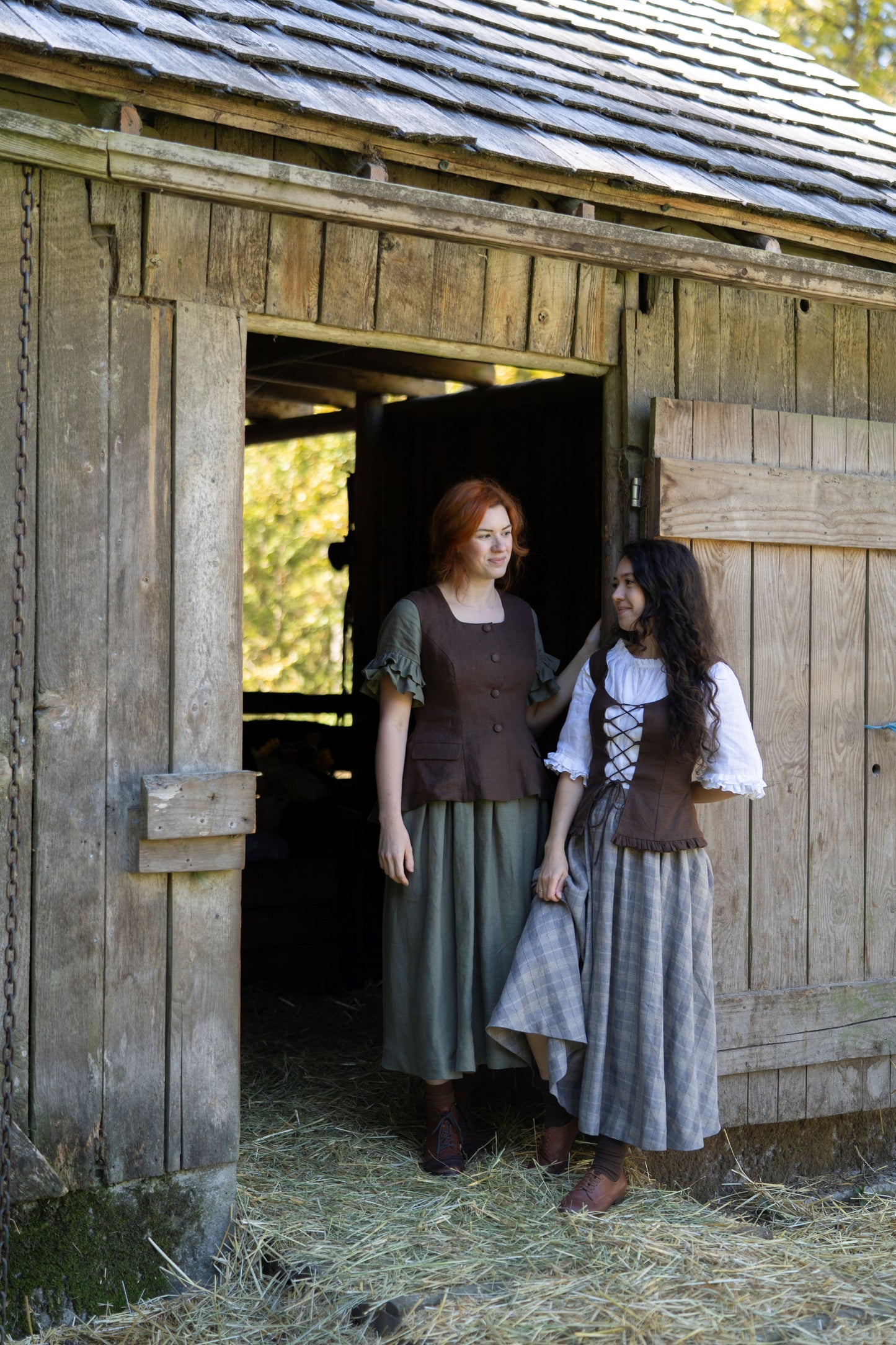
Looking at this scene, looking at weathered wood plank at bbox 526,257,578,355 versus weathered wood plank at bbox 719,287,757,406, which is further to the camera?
weathered wood plank at bbox 719,287,757,406

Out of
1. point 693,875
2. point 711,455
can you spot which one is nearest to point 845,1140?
point 693,875

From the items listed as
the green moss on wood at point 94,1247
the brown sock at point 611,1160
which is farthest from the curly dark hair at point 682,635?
the green moss on wood at point 94,1247

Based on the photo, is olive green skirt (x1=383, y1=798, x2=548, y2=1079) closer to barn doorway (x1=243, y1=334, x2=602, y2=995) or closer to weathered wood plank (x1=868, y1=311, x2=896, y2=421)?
barn doorway (x1=243, y1=334, x2=602, y2=995)

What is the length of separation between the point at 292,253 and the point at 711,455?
1.40 m

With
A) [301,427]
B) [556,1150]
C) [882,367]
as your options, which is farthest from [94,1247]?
[301,427]

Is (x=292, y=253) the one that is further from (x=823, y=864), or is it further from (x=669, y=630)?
(x=823, y=864)

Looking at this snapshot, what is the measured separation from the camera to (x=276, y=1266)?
130 inches

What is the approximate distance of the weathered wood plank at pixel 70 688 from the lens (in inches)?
122

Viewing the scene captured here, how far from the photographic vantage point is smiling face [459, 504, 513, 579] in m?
3.71

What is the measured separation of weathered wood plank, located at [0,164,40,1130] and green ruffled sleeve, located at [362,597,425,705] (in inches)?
38.0

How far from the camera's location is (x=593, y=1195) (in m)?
3.56

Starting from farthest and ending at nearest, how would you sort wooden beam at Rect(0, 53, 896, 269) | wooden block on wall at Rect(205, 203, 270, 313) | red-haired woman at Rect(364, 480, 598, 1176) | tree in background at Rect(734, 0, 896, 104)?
tree in background at Rect(734, 0, 896, 104)
red-haired woman at Rect(364, 480, 598, 1176)
wooden block on wall at Rect(205, 203, 270, 313)
wooden beam at Rect(0, 53, 896, 269)

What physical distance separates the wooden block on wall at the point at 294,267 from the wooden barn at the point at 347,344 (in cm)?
1

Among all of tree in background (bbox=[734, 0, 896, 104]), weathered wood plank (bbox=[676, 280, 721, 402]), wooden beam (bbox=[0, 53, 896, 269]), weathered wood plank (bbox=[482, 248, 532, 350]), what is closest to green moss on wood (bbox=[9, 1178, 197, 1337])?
weathered wood plank (bbox=[482, 248, 532, 350])
